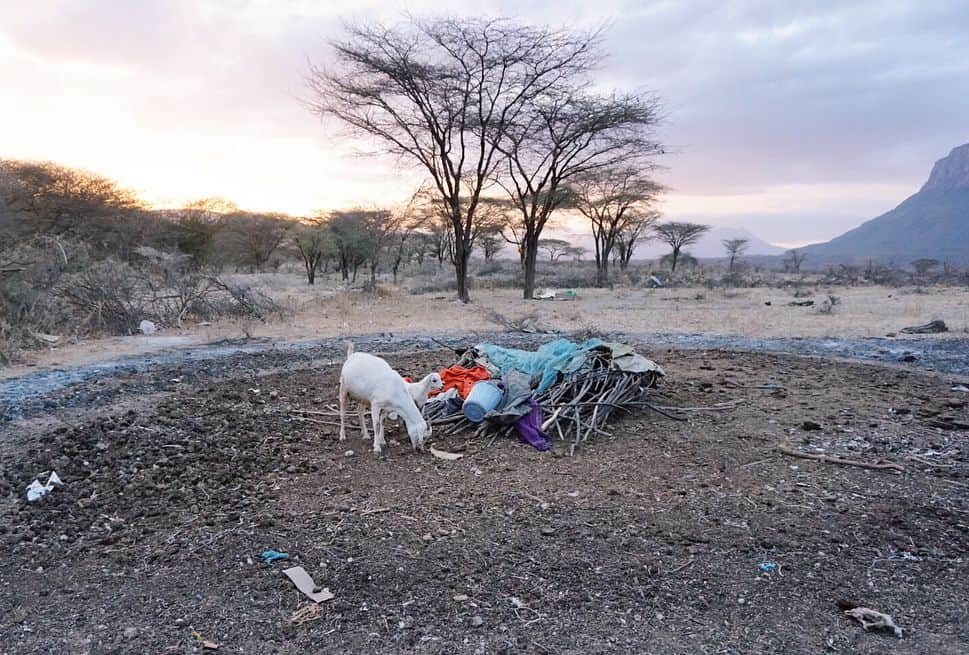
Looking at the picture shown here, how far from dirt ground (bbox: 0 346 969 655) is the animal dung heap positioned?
0.24 m

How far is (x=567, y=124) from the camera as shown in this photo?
20312mm

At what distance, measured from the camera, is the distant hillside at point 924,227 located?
108m

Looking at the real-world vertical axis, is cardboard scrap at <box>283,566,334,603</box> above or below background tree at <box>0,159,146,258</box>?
below

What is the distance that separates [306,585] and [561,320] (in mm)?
11875

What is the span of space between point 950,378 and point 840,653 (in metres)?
6.35

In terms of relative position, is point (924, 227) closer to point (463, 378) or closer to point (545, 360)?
point (545, 360)

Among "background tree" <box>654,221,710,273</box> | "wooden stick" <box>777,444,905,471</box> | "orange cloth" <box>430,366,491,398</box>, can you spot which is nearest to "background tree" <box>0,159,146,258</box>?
"orange cloth" <box>430,366,491,398</box>

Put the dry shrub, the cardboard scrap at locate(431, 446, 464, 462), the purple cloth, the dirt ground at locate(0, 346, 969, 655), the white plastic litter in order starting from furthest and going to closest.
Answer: the dry shrub < the purple cloth < the cardboard scrap at locate(431, 446, 464, 462) < the white plastic litter < the dirt ground at locate(0, 346, 969, 655)

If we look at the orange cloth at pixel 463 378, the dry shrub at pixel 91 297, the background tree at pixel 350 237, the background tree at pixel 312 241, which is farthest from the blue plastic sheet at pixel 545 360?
the background tree at pixel 312 241

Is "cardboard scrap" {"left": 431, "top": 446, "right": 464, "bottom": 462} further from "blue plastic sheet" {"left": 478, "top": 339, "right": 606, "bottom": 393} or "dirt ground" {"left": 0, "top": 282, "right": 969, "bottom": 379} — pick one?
"dirt ground" {"left": 0, "top": 282, "right": 969, "bottom": 379}

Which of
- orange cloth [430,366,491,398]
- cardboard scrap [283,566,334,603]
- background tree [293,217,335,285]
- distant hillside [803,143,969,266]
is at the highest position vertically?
distant hillside [803,143,969,266]

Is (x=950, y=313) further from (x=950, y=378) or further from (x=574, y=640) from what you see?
(x=574, y=640)

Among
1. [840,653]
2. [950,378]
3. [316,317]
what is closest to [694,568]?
[840,653]

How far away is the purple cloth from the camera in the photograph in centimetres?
515
